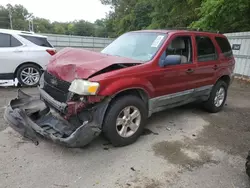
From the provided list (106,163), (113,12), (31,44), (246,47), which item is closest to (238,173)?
(106,163)

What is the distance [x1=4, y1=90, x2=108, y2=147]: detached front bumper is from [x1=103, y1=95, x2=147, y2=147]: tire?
0.43 ft

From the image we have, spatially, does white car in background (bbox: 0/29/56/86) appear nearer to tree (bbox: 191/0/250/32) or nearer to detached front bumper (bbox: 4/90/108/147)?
detached front bumper (bbox: 4/90/108/147)

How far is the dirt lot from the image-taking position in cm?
270

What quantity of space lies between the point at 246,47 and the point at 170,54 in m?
7.47

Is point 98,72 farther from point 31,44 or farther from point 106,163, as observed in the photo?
point 31,44

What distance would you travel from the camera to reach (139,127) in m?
3.64

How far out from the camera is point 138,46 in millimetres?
4129

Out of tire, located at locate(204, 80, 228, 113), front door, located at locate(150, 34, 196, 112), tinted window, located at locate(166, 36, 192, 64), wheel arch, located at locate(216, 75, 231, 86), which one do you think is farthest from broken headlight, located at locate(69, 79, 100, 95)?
wheel arch, located at locate(216, 75, 231, 86)

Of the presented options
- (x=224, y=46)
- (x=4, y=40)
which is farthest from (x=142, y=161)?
(x=4, y=40)

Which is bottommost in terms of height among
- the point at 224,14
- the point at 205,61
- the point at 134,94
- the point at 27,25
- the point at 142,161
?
the point at 142,161

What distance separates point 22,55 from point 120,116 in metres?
4.57

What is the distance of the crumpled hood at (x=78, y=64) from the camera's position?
10.2ft

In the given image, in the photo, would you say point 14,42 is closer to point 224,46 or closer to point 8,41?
point 8,41

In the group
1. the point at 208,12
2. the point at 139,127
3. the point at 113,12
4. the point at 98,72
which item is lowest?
the point at 139,127
